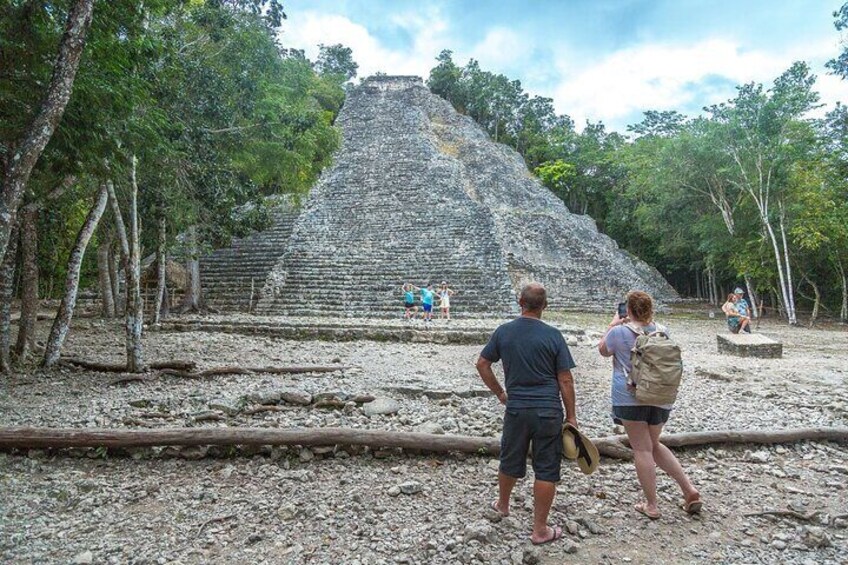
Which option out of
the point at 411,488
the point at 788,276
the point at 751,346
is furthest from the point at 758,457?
the point at 788,276

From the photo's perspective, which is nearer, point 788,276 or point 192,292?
point 192,292

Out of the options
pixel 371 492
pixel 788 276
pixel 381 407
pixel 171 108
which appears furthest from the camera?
pixel 788 276

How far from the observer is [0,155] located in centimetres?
484

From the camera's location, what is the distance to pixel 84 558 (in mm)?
2543

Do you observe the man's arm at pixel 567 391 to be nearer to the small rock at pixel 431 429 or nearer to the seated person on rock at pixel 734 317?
the small rock at pixel 431 429

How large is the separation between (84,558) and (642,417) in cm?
303

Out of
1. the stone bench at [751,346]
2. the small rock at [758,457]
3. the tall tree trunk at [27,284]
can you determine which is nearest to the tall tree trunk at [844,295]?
the stone bench at [751,346]

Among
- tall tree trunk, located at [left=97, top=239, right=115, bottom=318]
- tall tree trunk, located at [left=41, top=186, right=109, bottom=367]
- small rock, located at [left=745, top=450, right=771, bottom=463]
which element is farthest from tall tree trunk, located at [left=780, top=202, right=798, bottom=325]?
tall tree trunk, located at [left=97, top=239, right=115, bottom=318]

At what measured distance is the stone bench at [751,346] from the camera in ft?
29.5

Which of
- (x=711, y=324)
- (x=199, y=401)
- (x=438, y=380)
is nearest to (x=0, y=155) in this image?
(x=199, y=401)

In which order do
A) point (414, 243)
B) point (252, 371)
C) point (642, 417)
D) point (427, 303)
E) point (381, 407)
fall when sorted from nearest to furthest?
1. point (642, 417)
2. point (381, 407)
3. point (252, 371)
4. point (427, 303)
5. point (414, 243)

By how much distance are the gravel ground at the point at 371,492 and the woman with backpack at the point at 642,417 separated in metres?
0.14

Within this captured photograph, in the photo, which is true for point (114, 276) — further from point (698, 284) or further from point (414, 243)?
point (698, 284)

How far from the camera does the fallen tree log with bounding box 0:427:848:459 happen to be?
3.66 metres
